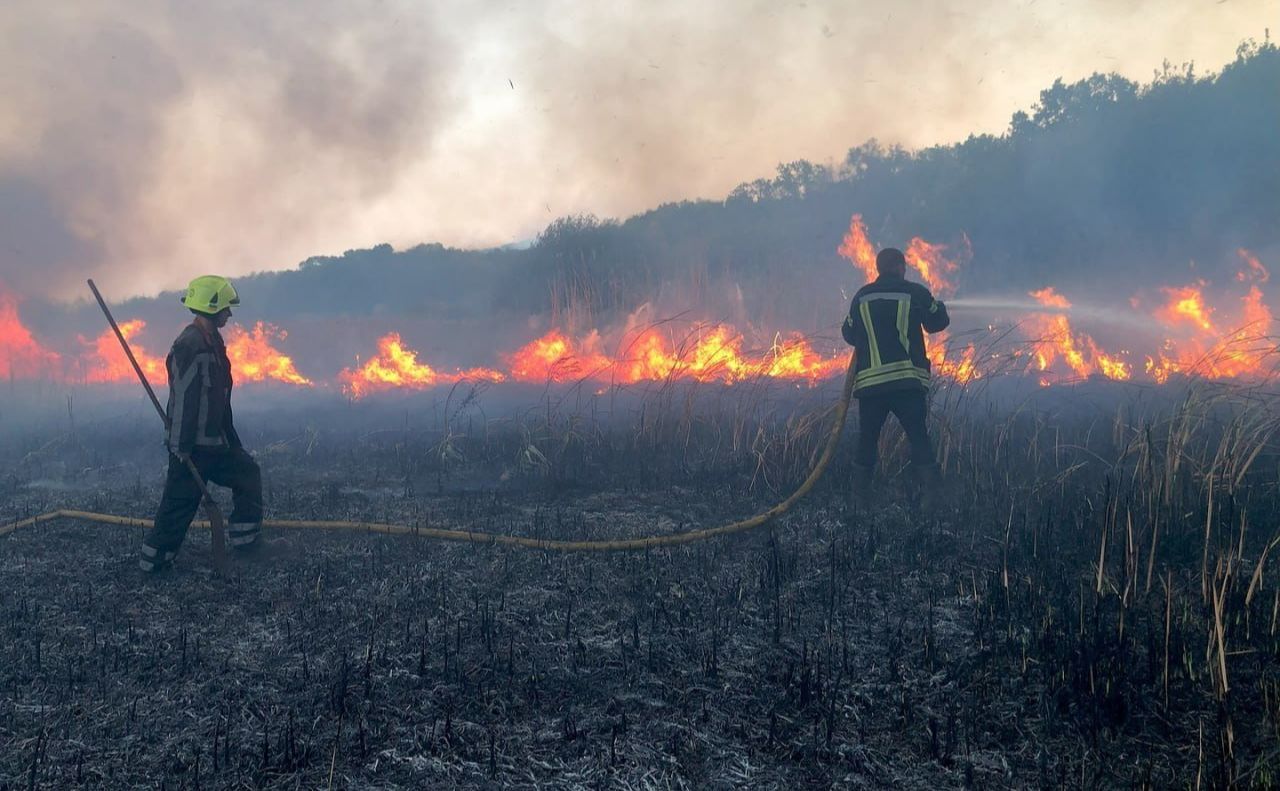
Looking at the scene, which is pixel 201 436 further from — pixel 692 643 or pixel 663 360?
pixel 663 360

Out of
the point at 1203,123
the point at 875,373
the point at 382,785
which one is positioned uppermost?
the point at 1203,123

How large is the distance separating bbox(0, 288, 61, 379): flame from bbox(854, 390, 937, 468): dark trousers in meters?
21.6

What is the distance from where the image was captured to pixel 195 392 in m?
5.45

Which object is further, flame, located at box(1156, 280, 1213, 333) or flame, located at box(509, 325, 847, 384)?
flame, located at box(1156, 280, 1213, 333)

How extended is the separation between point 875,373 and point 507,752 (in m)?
4.72

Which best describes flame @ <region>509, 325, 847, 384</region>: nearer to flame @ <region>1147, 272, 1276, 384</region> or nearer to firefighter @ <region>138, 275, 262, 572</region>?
firefighter @ <region>138, 275, 262, 572</region>

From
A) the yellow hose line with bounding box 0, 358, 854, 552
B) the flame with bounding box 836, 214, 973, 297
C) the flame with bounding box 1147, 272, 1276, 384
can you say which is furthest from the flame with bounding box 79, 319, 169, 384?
the flame with bounding box 1147, 272, 1276, 384

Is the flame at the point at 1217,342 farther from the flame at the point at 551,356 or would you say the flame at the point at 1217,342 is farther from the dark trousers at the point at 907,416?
the flame at the point at 551,356

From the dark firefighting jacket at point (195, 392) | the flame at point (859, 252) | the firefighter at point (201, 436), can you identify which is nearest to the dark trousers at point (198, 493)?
the firefighter at point (201, 436)

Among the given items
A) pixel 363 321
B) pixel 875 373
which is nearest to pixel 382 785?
pixel 875 373

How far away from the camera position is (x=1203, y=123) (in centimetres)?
2142

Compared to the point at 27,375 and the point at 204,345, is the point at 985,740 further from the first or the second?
the point at 27,375

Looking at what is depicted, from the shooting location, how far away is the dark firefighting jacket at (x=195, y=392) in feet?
17.7

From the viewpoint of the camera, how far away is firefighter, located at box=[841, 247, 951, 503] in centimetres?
661
